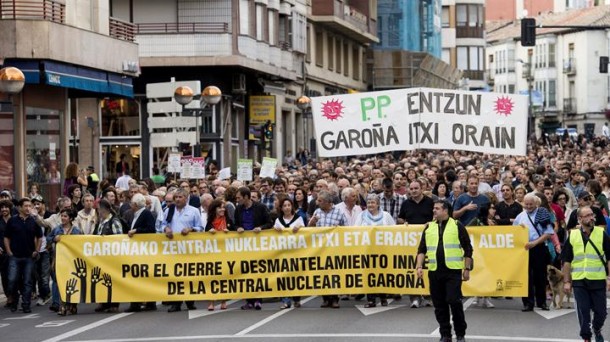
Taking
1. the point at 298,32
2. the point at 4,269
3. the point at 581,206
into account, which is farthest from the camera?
the point at 298,32

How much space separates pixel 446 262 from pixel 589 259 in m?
1.57

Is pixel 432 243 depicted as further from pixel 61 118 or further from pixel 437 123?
pixel 61 118

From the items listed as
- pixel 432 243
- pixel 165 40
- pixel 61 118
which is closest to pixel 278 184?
pixel 432 243

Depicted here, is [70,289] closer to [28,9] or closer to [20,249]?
[20,249]

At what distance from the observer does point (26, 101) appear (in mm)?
33531

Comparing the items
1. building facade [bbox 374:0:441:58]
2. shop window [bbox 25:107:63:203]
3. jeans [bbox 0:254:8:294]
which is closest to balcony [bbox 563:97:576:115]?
building facade [bbox 374:0:441:58]

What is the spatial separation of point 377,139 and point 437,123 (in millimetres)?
1140

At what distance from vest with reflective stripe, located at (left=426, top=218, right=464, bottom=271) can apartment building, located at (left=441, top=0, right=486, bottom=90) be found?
87.3m

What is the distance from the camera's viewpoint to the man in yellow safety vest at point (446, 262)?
671 inches

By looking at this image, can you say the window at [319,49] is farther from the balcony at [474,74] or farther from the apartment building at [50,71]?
the balcony at [474,74]

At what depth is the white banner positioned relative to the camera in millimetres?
28641

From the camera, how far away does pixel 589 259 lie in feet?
54.0

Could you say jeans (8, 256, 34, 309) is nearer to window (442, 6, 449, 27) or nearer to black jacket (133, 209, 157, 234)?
black jacket (133, 209, 157, 234)

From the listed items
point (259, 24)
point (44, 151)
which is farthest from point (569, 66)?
point (44, 151)
